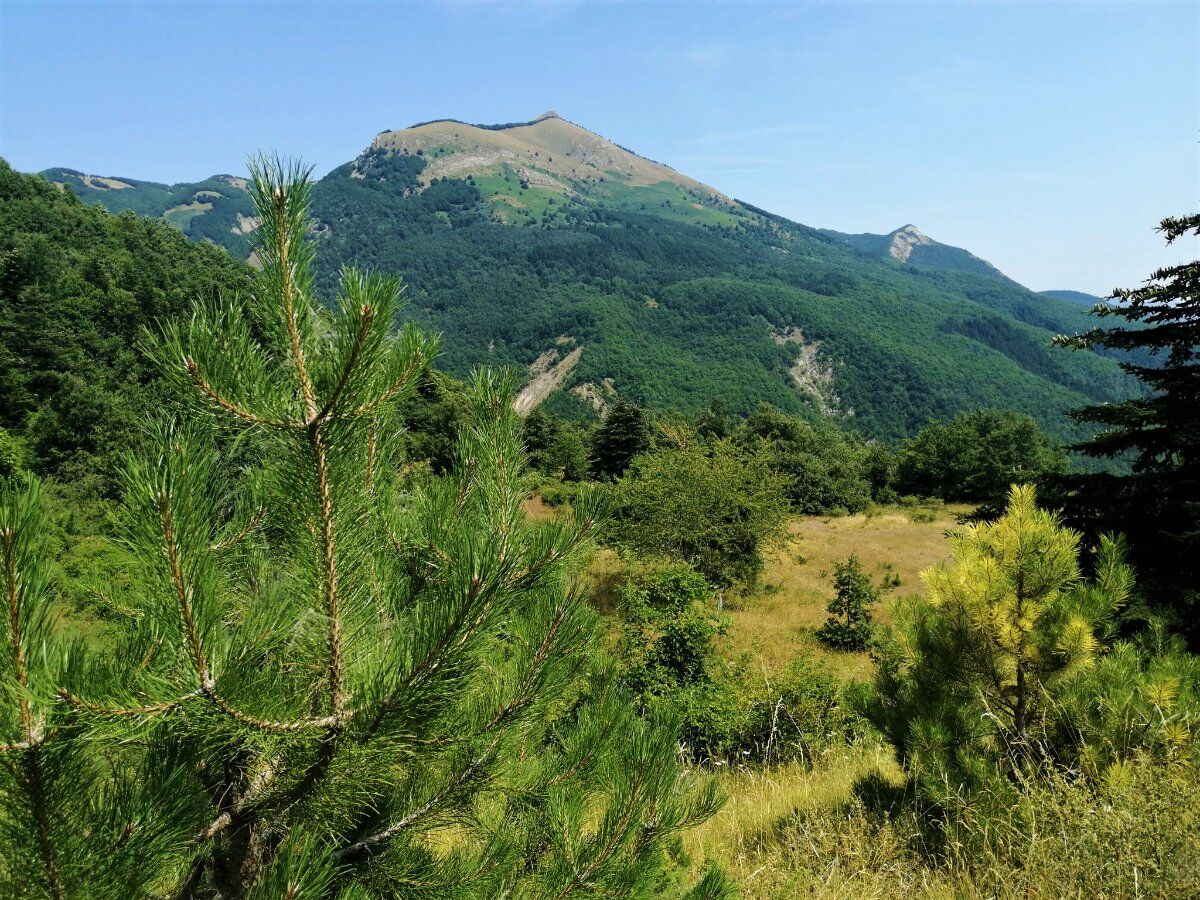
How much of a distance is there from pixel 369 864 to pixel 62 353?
142 feet

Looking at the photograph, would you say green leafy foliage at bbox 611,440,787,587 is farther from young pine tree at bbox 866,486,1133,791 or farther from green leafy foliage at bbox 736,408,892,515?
young pine tree at bbox 866,486,1133,791

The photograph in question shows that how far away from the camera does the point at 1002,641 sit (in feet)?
10.9

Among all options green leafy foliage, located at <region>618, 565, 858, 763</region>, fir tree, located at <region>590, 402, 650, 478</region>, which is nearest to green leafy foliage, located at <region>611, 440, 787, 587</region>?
green leafy foliage, located at <region>618, 565, 858, 763</region>

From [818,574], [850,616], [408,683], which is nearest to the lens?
[408,683]

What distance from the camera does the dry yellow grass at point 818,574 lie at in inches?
591

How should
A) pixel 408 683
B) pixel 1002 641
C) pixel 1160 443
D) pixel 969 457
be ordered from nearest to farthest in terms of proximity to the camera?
pixel 408 683
pixel 1002 641
pixel 1160 443
pixel 969 457

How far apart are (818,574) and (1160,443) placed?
1705 centimetres

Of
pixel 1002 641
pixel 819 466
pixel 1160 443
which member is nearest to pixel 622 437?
pixel 819 466

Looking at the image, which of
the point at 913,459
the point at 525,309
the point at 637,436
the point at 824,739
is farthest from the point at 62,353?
the point at 525,309

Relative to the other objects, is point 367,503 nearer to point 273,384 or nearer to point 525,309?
point 273,384

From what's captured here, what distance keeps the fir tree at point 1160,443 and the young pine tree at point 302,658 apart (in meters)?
Answer: 7.54

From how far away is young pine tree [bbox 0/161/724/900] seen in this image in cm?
107

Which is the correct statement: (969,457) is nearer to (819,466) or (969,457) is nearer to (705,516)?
(819,466)

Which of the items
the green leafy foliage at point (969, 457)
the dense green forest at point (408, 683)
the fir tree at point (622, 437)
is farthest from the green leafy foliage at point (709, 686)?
the green leafy foliage at point (969, 457)
